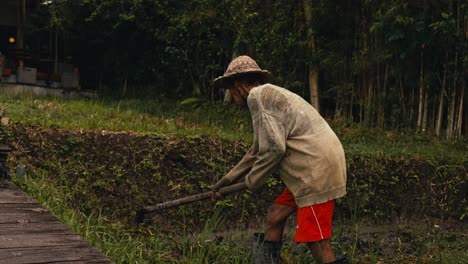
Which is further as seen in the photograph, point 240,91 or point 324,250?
point 240,91

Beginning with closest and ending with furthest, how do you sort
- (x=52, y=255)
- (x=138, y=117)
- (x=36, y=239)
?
(x=52, y=255) < (x=36, y=239) < (x=138, y=117)

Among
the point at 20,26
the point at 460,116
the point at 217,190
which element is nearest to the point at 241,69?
the point at 217,190

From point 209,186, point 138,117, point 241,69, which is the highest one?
point 241,69

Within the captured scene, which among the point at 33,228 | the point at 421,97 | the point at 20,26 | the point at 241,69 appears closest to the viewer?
the point at 33,228

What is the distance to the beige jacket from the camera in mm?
4094

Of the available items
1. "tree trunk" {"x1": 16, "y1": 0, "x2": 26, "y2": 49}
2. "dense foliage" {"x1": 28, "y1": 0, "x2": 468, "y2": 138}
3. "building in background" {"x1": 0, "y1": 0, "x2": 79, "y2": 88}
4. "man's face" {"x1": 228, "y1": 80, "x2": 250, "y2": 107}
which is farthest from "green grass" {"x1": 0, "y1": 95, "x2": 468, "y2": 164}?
"tree trunk" {"x1": 16, "y1": 0, "x2": 26, "y2": 49}

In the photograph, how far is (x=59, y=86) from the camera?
55.3ft

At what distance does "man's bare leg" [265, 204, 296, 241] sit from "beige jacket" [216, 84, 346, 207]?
0.89ft

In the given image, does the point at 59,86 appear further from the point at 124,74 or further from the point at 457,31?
the point at 457,31

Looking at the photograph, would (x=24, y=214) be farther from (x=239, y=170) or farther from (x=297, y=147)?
(x=297, y=147)

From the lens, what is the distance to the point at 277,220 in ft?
14.4

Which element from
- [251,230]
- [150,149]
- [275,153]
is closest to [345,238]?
[251,230]

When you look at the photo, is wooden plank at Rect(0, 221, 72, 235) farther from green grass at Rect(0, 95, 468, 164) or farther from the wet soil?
green grass at Rect(0, 95, 468, 164)

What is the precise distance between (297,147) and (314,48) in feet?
26.0
